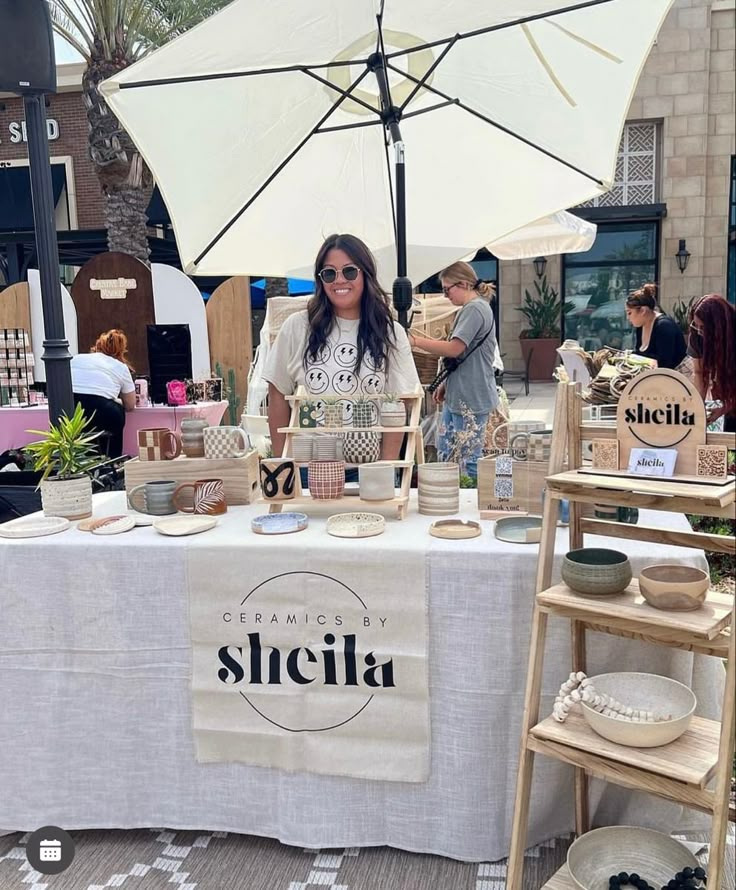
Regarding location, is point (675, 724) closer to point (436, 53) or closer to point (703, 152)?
point (436, 53)

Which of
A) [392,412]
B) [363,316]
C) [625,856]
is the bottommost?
[625,856]

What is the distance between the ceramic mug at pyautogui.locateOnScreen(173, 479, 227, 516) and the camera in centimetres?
230

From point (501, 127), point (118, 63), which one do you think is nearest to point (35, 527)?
point (501, 127)

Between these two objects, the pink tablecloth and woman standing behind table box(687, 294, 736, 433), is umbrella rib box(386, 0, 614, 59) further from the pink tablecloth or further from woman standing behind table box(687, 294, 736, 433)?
the pink tablecloth

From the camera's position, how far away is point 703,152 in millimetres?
12719

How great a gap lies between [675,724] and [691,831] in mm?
654

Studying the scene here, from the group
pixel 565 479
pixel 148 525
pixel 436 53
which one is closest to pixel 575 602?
pixel 565 479

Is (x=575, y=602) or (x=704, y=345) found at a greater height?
(x=704, y=345)

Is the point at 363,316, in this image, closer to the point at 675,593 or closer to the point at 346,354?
the point at 346,354

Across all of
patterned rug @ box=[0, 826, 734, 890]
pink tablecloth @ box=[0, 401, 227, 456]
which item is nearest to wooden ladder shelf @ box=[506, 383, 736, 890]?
patterned rug @ box=[0, 826, 734, 890]

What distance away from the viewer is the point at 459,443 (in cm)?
307

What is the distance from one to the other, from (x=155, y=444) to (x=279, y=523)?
57cm

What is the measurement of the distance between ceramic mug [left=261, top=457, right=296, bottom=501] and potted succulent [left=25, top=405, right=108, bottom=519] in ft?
1.75

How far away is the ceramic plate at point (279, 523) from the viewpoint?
2068mm
